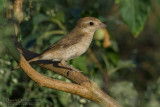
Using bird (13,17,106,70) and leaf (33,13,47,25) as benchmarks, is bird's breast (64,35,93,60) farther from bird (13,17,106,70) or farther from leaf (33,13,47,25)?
leaf (33,13,47,25)

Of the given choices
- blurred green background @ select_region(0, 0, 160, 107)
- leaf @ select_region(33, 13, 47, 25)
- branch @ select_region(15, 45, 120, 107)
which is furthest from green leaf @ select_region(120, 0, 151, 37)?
leaf @ select_region(33, 13, 47, 25)

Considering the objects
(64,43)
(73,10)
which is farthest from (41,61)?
(73,10)

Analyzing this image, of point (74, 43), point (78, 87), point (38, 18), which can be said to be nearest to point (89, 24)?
point (74, 43)

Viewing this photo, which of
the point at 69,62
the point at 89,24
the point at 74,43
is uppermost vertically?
the point at 89,24

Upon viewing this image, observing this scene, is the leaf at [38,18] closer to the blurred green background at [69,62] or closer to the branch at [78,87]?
the blurred green background at [69,62]

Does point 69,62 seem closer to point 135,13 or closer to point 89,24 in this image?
point 89,24

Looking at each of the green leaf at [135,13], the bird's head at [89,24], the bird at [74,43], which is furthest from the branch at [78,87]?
the bird's head at [89,24]

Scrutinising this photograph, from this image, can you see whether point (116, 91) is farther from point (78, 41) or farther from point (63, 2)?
point (63, 2)
